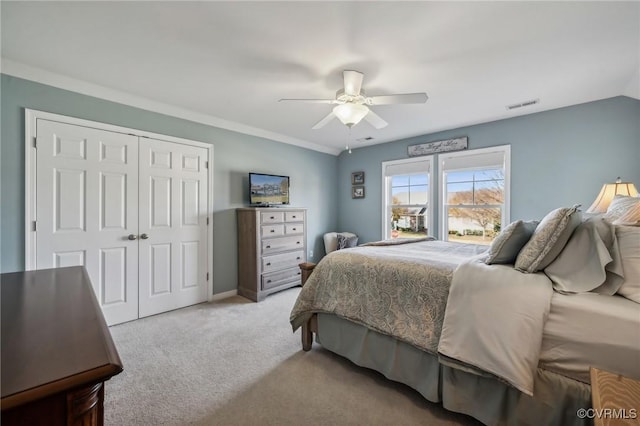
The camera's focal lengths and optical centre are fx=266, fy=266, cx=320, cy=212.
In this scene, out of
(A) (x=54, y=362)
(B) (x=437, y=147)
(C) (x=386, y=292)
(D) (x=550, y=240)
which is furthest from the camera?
(B) (x=437, y=147)

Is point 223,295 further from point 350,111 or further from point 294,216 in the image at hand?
point 350,111

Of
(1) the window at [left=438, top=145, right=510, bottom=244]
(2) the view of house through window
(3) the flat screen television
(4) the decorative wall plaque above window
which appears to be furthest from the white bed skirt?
(4) the decorative wall plaque above window

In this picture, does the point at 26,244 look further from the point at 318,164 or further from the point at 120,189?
the point at 318,164

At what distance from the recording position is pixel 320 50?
81.7 inches

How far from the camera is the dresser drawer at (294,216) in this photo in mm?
4047

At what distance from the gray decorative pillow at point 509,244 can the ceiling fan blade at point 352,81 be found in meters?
1.57

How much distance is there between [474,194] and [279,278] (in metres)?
3.20

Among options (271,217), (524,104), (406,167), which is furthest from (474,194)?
(271,217)

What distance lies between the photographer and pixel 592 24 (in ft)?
5.90

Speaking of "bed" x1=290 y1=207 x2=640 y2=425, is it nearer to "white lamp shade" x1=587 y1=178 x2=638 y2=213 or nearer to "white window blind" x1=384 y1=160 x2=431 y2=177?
"white lamp shade" x1=587 y1=178 x2=638 y2=213

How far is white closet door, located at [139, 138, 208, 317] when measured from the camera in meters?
3.10

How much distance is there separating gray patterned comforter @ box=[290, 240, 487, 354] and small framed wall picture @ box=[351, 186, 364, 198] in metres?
3.00

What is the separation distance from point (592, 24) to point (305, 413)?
316cm

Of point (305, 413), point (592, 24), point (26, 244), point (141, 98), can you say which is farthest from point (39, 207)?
point (592, 24)
